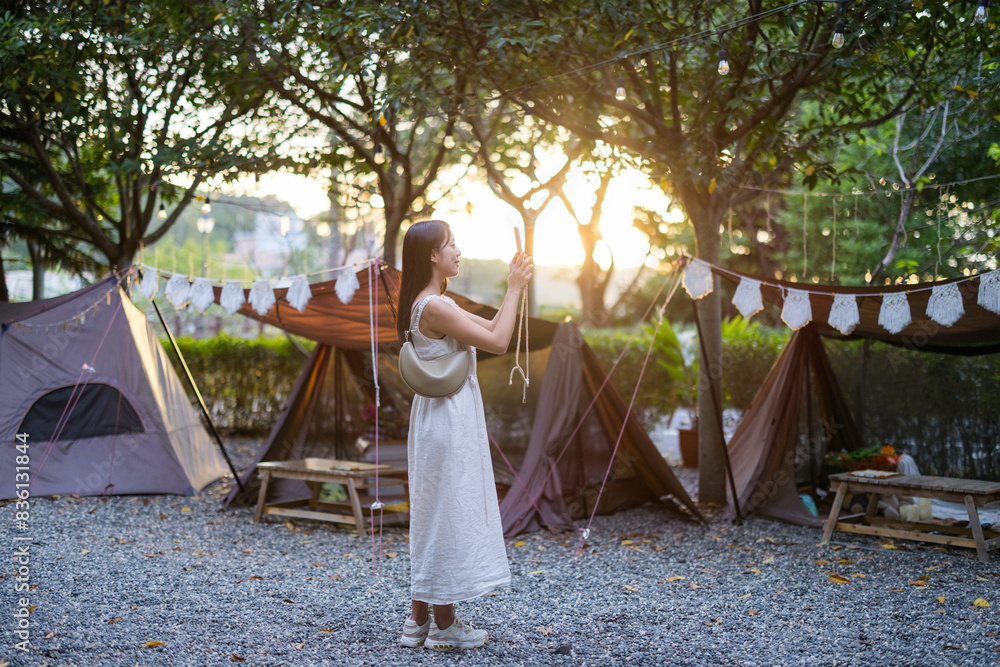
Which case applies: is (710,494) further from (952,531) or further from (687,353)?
(687,353)

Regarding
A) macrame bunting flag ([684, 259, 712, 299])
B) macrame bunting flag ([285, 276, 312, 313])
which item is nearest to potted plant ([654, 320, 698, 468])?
macrame bunting flag ([684, 259, 712, 299])

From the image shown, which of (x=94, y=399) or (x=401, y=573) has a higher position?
(x=94, y=399)

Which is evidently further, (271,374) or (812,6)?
(271,374)

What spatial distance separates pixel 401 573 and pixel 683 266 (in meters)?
2.71

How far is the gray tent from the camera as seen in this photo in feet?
20.2

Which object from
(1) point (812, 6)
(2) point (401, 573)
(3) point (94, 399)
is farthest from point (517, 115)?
(2) point (401, 573)

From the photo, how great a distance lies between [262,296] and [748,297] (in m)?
3.33

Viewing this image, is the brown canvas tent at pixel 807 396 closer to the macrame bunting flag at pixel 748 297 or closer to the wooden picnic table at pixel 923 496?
the macrame bunting flag at pixel 748 297

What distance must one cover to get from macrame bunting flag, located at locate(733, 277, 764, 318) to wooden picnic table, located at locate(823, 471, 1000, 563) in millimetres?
1314

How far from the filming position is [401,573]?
4.38 meters

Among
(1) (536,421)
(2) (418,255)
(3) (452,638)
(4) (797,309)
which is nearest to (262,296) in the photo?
(1) (536,421)

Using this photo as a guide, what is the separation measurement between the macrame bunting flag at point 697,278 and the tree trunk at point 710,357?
0.98m

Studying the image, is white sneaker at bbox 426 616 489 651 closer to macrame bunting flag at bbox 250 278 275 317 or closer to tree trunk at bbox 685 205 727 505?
macrame bunting flag at bbox 250 278 275 317

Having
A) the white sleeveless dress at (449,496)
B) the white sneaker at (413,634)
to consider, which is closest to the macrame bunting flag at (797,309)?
the white sleeveless dress at (449,496)
